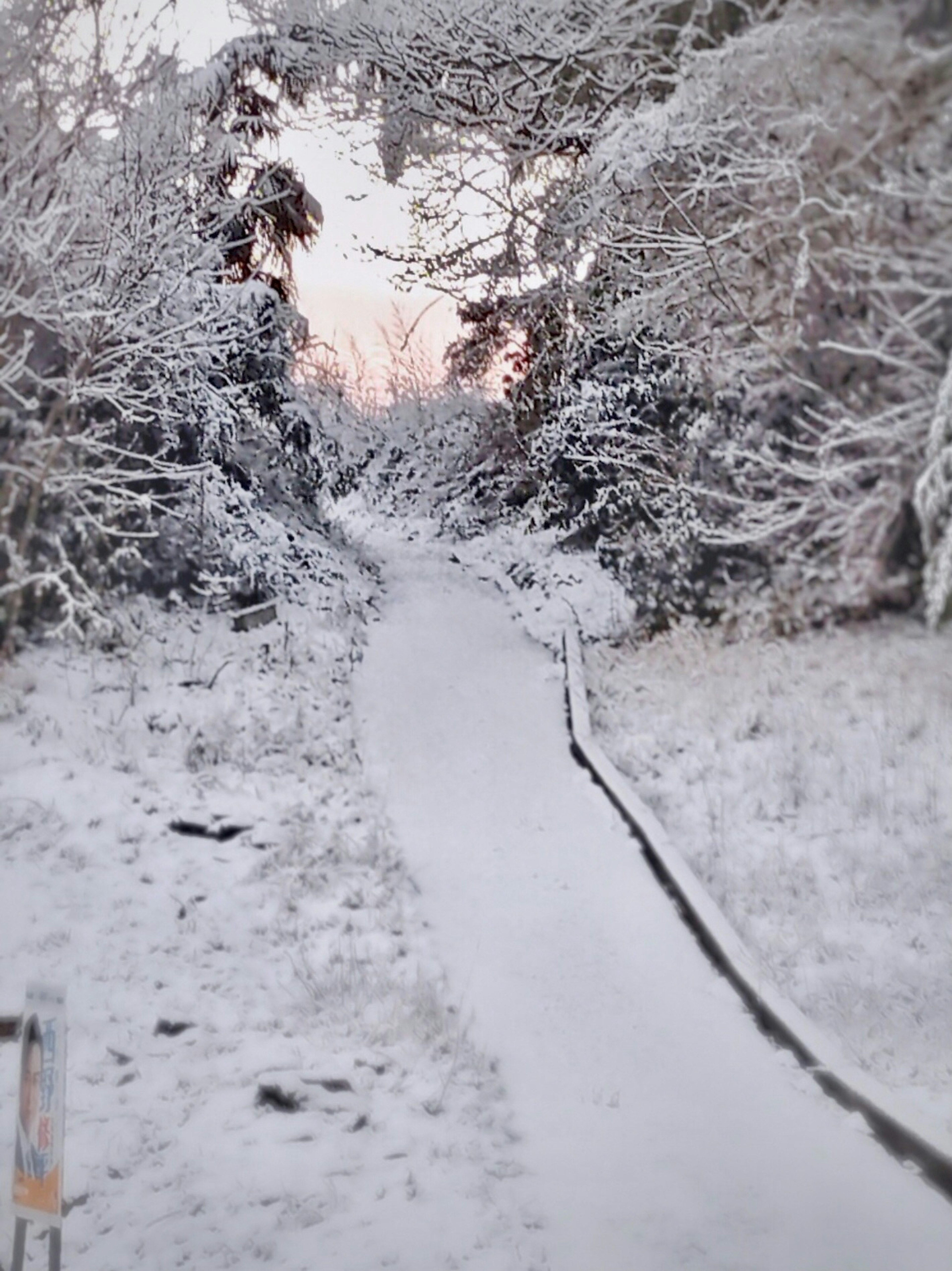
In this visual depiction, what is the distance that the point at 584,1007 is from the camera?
312 cm

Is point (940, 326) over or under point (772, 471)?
over

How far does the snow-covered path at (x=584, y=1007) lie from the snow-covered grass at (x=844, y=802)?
0.67 feet

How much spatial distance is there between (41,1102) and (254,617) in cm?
126

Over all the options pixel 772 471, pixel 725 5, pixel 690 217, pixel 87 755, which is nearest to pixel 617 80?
pixel 725 5

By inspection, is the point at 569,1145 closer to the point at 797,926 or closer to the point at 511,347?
the point at 797,926

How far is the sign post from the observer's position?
2131 mm

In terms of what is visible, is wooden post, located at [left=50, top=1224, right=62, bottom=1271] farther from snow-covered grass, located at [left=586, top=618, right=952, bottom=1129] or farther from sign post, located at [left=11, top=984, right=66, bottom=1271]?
snow-covered grass, located at [left=586, top=618, right=952, bottom=1129]

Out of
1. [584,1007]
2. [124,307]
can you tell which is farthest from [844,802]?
[124,307]

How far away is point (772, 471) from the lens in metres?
1.79

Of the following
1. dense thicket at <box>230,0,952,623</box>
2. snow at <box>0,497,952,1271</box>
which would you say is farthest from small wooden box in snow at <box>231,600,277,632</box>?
dense thicket at <box>230,0,952,623</box>

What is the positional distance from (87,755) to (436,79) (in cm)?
214

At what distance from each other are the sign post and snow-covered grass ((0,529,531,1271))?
0.43m

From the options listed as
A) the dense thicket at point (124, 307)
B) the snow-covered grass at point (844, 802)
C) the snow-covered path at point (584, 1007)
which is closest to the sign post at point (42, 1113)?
the dense thicket at point (124, 307)

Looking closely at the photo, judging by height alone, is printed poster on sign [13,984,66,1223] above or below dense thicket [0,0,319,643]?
below
